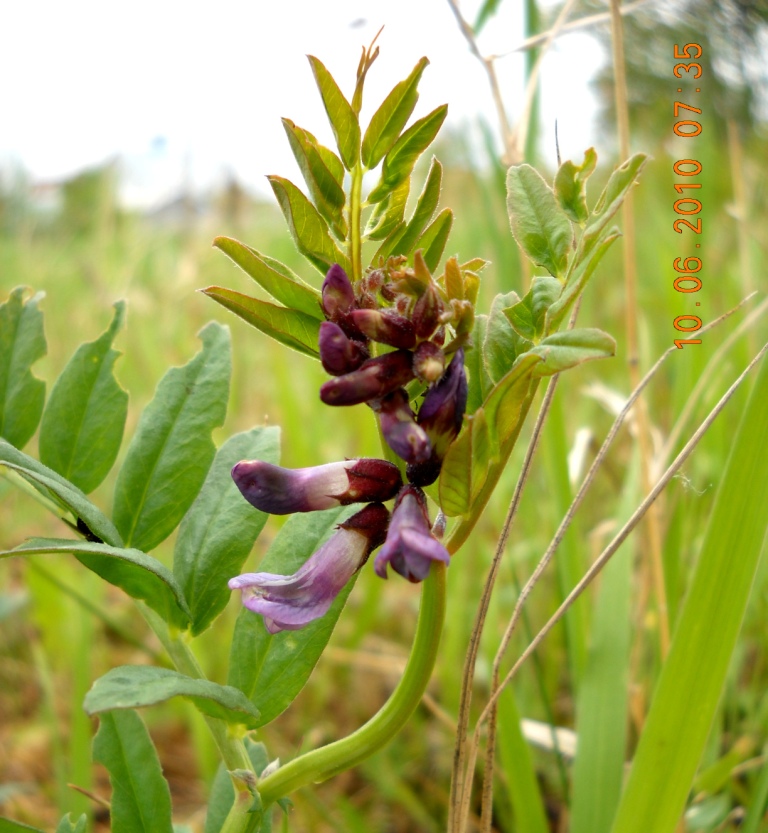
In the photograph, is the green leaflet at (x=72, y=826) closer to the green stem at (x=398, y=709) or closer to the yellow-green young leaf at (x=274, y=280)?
the green stem at (x=398, y=709)

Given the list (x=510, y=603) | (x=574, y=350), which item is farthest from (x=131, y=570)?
(x=510, y=603)

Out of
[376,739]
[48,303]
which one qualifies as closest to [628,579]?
[376,739]

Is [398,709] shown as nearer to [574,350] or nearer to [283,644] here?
[283,644]

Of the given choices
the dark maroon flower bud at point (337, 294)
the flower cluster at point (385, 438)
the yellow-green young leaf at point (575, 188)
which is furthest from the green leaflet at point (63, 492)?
the yellow-green young leaf at point (575, 188)

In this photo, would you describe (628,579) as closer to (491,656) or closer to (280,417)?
(491,656)

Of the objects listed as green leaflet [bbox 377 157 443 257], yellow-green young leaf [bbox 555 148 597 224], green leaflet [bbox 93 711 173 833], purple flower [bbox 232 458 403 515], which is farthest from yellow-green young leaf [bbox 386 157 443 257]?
green leaflet [bbox 93 711 173 833]

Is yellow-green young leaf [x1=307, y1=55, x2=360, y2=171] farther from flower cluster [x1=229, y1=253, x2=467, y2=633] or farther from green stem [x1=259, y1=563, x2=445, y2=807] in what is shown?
green stem [x1=259, y1=563, x2=445, y2=807]
